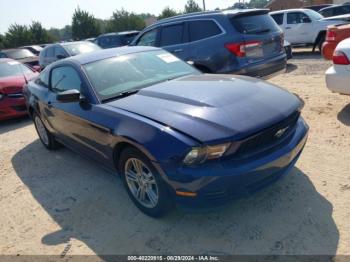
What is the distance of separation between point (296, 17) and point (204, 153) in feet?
41.4

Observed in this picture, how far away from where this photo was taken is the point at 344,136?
4664 mm

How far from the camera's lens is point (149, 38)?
26.8ft

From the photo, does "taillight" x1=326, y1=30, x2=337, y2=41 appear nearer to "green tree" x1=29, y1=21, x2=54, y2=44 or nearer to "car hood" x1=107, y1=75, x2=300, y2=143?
"car hood" x1=107, y1=75, x2=300, y2=143

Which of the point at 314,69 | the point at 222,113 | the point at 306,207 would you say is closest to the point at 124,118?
the point at 222,113

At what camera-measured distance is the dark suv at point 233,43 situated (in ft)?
20.5

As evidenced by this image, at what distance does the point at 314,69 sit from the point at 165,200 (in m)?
7.96

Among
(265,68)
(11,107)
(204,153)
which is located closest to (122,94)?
(204,153)

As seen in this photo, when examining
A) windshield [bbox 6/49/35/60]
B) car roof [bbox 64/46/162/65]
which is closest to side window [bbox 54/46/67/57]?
windshield [bbox 6/49/35/60]

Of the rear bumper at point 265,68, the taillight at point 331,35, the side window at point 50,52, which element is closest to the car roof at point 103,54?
the rear bumper at point 265,68

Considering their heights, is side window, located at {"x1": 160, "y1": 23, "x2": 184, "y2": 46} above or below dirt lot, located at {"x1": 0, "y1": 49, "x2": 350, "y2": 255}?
above

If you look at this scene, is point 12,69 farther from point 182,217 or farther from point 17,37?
point 17,37

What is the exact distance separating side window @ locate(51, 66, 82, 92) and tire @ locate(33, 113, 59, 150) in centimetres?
87

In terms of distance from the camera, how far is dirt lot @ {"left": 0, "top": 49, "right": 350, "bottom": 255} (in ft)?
9.71

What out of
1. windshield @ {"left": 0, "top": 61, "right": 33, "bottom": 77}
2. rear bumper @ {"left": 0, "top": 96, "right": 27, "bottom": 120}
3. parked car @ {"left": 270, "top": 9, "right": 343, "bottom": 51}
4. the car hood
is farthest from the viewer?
parked car @ {"left": 270, "top": 9, "right": 343, "bottom": 51}
